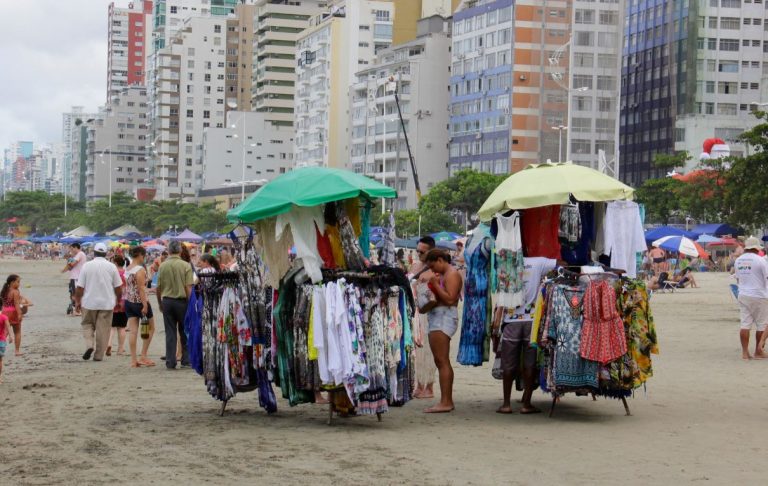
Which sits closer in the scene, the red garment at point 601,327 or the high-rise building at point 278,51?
the red garment at point 601,327

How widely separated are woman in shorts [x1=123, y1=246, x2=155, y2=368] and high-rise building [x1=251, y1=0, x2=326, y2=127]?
140077mm

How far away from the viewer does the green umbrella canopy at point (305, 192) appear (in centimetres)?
1142

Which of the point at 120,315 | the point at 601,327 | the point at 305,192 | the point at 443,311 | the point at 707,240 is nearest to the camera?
the point at 305,192

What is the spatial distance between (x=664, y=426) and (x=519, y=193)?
255 centimetres

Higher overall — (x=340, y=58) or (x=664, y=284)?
(x=340, y=58)

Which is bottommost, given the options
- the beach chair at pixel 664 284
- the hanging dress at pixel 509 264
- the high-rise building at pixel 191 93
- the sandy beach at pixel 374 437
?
the sandy beach at pixel 374 437

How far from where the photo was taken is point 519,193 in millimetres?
12328

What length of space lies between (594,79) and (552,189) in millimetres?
98988

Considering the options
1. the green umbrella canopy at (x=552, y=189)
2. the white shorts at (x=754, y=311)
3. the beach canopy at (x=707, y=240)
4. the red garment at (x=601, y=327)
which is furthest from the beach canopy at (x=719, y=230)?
the red garment at (x=601, y=327)

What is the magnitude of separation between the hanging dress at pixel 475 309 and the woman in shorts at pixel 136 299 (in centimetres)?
652

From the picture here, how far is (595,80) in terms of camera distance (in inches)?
4291

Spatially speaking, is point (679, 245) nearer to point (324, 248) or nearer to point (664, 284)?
point (664, 284)

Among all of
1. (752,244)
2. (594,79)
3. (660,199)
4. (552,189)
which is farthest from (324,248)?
(594,79)

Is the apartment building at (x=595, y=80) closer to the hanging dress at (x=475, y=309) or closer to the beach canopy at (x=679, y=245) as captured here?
the beach canopy at (x=679, y=245)
